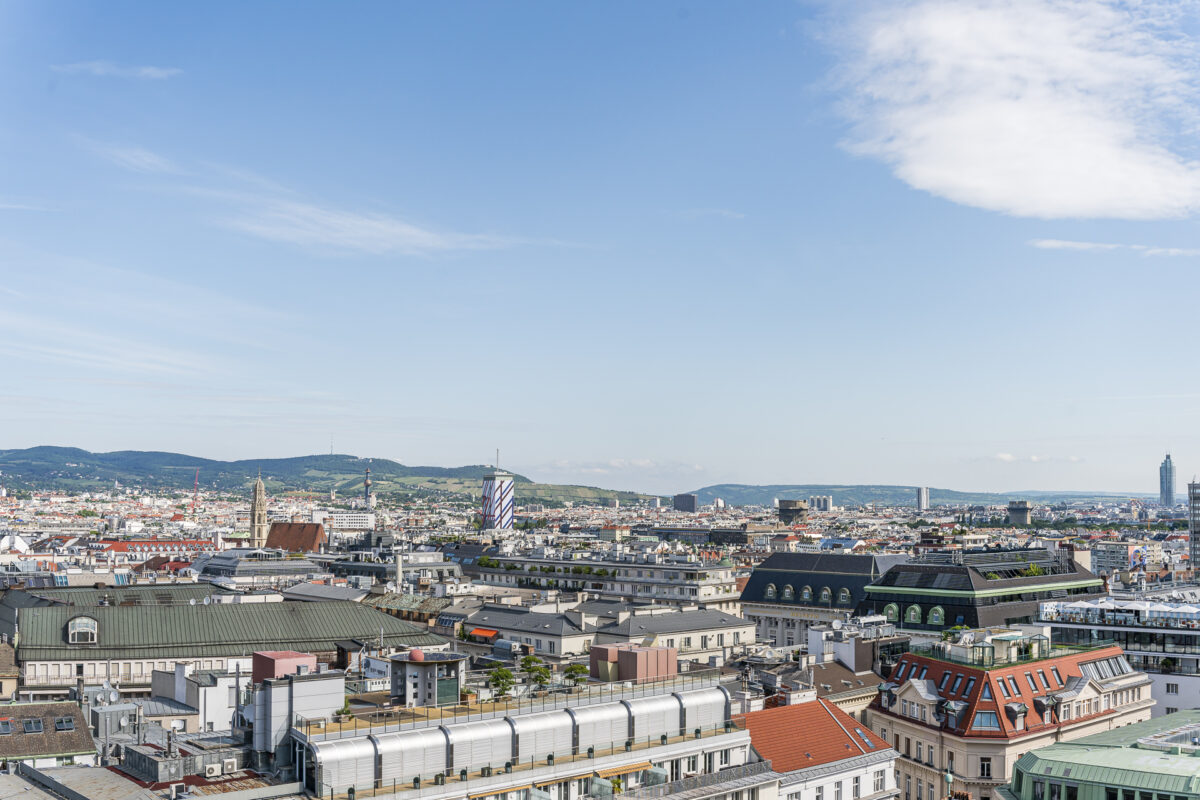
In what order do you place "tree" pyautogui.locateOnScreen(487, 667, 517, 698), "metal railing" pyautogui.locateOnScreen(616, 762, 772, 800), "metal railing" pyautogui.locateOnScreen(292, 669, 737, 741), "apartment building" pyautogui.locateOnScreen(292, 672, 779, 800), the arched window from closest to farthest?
→ "apartment building" pyautogui.locateOnScreen(292, 672, 779, 800), "metal railing" pyautogui.locateOnScreen(292, 669, 737, 741), "metal railing" pyautogui.locateOnScreen(616, 762, 772, 800), "tree" pyautogui.locateOnScreen(487, 667, 517, 698), the arched window

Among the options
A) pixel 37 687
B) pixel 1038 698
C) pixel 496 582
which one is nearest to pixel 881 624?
pixel 1038 698

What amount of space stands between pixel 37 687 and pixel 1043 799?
72518 mm

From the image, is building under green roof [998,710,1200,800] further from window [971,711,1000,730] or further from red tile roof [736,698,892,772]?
window [971,711,1000,730]

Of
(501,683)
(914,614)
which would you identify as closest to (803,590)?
(914,614)

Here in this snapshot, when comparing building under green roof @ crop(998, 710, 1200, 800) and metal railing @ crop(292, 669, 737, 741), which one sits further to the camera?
building under green roof @ crop(998, 710, 1200, 800)

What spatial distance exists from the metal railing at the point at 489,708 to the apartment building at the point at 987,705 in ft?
66.4

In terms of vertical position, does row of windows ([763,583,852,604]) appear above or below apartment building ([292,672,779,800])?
below

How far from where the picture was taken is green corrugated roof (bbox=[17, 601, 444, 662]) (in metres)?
87.6

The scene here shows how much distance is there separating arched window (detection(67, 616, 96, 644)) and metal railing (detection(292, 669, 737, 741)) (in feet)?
186

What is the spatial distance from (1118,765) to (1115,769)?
718 mm

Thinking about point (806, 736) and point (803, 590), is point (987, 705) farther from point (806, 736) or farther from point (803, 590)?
point (803, 590)

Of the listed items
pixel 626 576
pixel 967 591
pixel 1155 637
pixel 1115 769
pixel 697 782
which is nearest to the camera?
pixel 697 782

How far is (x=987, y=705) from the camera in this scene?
204 feet

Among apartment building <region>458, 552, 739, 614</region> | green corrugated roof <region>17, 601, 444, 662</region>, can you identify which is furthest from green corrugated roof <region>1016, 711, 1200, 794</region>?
apartment building <region>458, 552, 739, 614</region>
